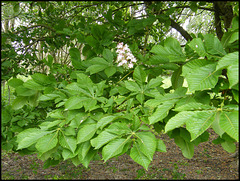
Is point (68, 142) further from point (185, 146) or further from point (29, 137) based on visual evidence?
point (185, 146)

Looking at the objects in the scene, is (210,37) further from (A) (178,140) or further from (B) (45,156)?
(B) (45,156)

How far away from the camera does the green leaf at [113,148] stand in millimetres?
709

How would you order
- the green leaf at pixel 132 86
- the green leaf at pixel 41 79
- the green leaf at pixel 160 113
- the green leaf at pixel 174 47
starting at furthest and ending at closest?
the green leaf at pixel 41 79
the green leaf at pixel 132 86
the green leaf at pixel 174 47
the green leaf at pixel 160 113

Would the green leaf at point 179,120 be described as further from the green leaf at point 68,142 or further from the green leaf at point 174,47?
the green leaf at point 68,142

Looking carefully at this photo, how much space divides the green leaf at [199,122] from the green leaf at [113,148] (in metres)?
0.25

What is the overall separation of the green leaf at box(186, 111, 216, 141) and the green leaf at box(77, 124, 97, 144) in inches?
14.7

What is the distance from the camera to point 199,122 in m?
0.59

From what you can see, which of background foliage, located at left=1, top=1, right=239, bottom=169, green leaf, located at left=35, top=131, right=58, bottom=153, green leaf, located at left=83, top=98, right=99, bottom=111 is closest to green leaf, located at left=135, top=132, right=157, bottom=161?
background foliage, located at left=1, top=1, right=239, bottom=169

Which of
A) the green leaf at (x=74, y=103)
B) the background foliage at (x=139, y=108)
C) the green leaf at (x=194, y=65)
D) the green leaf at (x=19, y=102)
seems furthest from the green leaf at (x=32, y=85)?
the green leaf at (x=194, y=65)

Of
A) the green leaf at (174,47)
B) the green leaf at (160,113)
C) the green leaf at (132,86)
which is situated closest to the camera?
the green leaf at (160,113)

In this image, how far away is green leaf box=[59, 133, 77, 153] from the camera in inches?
33.1

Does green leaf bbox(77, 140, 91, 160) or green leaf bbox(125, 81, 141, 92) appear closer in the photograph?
green leaf bbox(77, 140, 91, 160)

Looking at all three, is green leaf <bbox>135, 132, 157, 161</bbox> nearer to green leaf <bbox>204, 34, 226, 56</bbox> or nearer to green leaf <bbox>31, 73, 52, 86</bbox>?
green leaf <bbox>204, 34, 226, 56</bbox>

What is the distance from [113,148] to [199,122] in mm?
298
